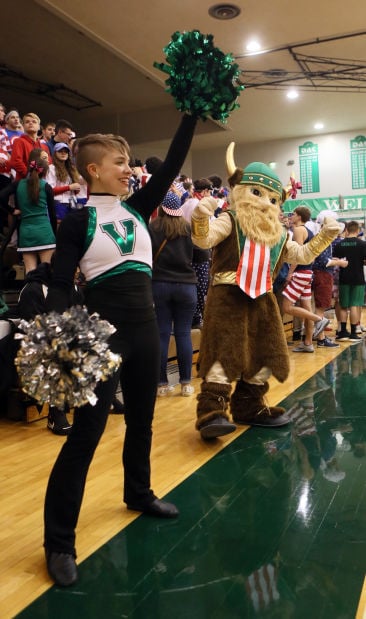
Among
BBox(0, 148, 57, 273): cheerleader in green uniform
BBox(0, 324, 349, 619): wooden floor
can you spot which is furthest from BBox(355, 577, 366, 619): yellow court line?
BBox(0, 148, 57, 273): cheerleader in green uniform

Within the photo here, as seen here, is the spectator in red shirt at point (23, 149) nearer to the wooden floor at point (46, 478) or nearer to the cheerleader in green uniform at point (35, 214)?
the cheerleader in green uniform at point (35, 214)

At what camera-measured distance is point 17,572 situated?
1.81 metres

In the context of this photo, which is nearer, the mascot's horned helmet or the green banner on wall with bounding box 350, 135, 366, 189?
the mascot's horned helmet

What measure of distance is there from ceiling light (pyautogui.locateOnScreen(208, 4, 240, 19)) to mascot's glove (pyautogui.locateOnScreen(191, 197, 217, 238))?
219 inches

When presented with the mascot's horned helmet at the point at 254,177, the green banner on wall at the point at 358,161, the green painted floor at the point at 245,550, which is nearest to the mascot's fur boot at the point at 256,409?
the green painted floor at the point at 245,550

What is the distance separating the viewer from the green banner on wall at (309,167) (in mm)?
14352

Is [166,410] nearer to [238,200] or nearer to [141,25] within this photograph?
[238,200]

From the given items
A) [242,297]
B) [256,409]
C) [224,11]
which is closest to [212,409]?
[256,409]

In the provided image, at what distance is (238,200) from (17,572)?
7.50 ft

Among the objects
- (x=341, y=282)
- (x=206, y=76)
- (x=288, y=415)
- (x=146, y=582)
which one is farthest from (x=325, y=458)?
(x=341, y=282)

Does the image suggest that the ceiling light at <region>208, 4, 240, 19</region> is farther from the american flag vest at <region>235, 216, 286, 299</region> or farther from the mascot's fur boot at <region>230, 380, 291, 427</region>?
the mascot's fur boot at <region>230, 380, 291, 427</region>

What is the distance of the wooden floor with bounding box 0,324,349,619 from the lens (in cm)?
183

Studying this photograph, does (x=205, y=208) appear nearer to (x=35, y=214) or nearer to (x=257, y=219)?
(x=257, y=219)

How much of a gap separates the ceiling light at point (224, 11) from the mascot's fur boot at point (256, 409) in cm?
590
